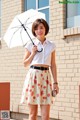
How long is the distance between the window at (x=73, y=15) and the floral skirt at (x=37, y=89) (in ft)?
8.39

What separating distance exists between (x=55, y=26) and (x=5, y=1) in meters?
2.22

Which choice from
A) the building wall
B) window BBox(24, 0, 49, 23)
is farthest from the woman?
window BBox(24, 0, 49, 23)

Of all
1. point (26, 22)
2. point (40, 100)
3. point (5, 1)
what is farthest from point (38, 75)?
point (5, 1)

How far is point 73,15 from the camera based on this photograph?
26.5ft

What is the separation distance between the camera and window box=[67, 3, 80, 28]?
26.1 feet

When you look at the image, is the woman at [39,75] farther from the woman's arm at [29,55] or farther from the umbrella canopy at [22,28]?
the umbrella canopy at [22,28]

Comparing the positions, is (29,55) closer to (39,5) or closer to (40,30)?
(40,30)

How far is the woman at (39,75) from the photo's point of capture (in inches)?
218

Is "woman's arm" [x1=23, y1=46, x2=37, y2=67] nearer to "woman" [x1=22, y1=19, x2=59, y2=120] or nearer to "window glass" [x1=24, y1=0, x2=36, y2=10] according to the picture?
"woman" [x1=22, y1=19, x2=59, y2=120]

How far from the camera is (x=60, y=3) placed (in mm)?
8148

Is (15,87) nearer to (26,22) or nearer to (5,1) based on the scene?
(5,1)

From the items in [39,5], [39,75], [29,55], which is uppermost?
[39,5]

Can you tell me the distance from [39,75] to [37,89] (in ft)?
0.62

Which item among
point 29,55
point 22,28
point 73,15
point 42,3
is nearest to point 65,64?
point 73,15
